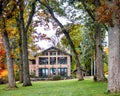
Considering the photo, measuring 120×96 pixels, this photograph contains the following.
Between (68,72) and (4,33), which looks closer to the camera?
(4,33)

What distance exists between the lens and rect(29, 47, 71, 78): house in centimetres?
9038

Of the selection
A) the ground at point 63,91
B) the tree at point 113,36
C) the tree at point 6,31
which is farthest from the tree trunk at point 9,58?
the tree at point 113,36

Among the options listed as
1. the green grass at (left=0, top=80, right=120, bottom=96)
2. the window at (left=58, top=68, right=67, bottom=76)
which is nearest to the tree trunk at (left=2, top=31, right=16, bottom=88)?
the green grass at (left=0, top=80, right=120, bottom=96)

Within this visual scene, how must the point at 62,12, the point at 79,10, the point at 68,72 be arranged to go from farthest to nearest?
1. the point at 68,72
2. the point at 62,12
3. the point at 79,10

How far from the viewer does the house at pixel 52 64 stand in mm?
90375

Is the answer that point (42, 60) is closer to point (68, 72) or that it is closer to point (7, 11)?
point (68, 72)

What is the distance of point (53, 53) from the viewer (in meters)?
90.8

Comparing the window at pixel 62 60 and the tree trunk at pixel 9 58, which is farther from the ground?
the window at pixel 62 60

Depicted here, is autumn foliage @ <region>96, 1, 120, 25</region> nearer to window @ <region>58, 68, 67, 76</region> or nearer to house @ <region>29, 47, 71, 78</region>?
house @ <region>29, 47, 71, 78</region>

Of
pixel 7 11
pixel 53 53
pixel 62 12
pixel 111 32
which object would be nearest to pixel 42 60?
pixel 53 53

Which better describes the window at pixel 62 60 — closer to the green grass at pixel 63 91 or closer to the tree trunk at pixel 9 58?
the tree trunk at pixel 9 58

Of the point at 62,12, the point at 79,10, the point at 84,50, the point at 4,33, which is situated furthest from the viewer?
the point at 84,50

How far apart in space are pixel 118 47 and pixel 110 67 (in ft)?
3.31

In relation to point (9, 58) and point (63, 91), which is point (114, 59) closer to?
point (63, 91)
